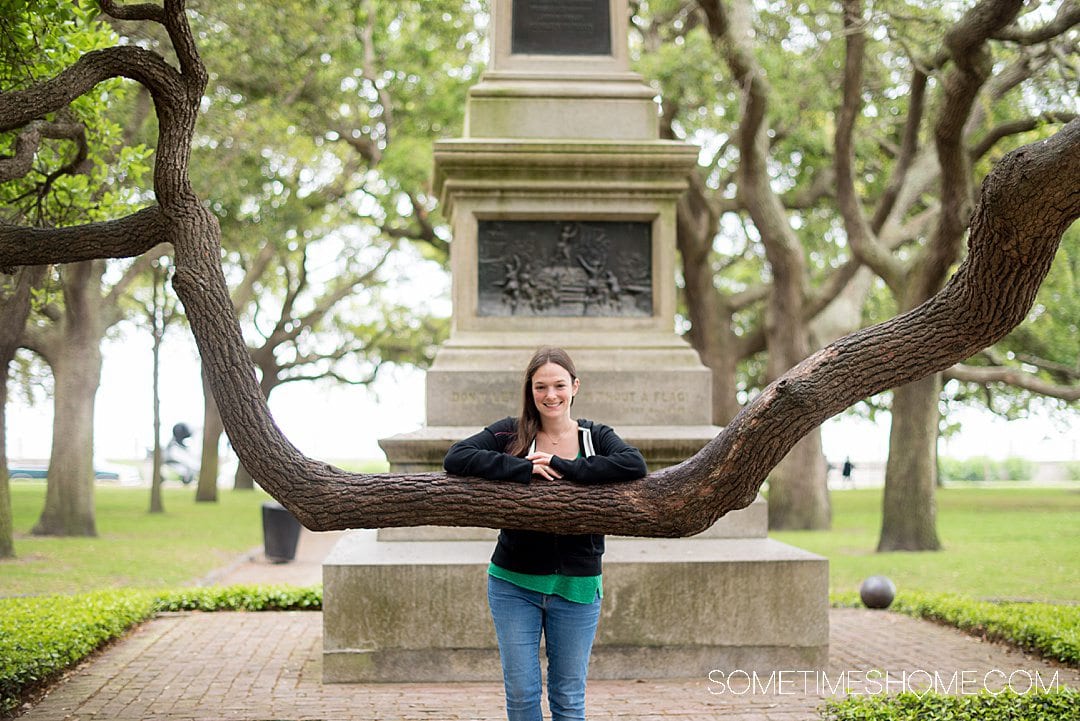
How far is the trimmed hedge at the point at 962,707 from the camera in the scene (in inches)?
247

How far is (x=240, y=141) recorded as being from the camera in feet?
69.8

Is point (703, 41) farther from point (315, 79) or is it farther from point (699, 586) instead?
point (699, 586)

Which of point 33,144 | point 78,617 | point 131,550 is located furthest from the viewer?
point 131,550

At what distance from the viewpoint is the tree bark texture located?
4.79 meters

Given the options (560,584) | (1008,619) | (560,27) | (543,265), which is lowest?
(1008,619)

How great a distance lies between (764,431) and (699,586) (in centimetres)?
312

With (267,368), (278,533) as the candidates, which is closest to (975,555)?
(278,533)

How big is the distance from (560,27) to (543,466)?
6744mm

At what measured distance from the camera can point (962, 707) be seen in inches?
251

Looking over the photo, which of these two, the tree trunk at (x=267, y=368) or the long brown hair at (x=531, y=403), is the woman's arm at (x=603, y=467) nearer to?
the long brown hair at (x=531, y=403)

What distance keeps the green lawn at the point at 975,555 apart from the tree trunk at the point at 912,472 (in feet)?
1.50

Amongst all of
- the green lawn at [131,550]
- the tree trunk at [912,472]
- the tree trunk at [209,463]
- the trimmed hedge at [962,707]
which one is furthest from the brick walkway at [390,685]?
the tree trunk at [209,463]

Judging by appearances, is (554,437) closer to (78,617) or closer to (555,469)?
(555,469)

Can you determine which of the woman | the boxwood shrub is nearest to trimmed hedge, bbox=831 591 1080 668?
the boxwood shrub
